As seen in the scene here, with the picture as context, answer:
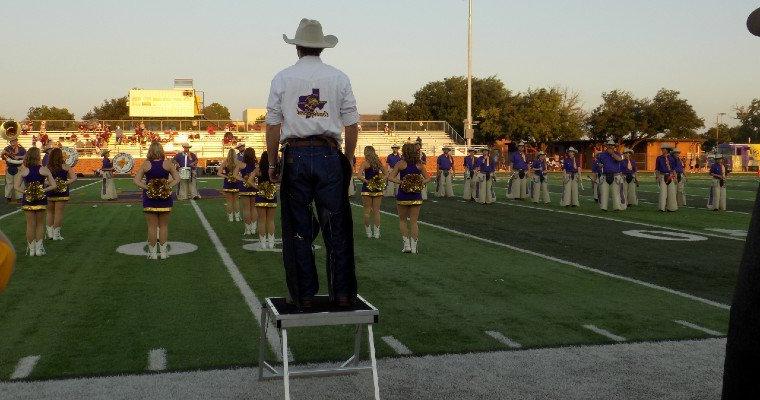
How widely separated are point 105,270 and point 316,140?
22.6 feet

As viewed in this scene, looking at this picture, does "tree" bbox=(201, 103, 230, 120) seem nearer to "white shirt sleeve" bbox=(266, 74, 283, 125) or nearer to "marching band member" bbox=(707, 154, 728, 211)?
"marching band member" bbox=(707, 154, 728, 211)

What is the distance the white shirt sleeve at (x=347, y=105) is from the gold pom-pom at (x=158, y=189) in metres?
6.90

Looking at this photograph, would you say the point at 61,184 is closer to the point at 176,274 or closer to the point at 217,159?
the point at 176,274

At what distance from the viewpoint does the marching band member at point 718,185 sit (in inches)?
862

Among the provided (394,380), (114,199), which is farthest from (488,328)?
(114,199)

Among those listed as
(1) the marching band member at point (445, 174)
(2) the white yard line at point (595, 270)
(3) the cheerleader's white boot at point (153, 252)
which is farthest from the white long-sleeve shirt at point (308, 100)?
(1) the marching band member at point (445, 174)

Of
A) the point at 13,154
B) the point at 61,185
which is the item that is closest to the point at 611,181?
the point at 61,185

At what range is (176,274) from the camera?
10.2 m

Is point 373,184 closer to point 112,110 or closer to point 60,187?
point 60,187

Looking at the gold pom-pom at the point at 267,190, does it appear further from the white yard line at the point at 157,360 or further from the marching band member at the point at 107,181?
the marching band member at the point at 107,181

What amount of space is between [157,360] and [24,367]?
0.95 meters

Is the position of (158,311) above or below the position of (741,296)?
below

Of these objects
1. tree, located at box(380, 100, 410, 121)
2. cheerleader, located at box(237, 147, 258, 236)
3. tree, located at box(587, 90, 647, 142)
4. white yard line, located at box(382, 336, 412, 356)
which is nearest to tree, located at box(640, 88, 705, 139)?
tree, located at box(587, 90, 647, 142)

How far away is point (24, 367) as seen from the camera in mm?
5582
